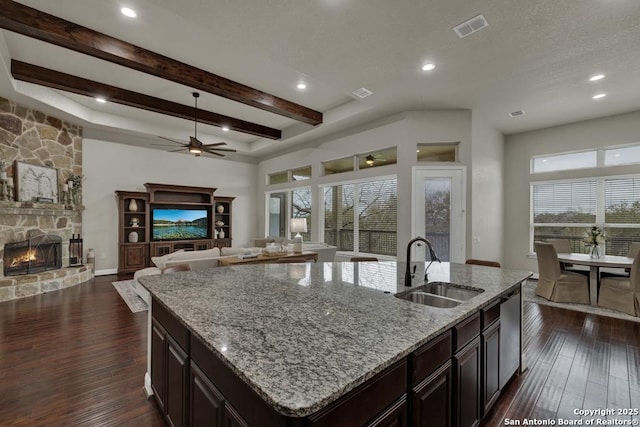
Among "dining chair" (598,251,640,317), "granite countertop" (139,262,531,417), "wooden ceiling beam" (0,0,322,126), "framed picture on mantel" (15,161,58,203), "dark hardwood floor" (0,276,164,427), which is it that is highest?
"wooden ceiling beam" (0,0,322,126)

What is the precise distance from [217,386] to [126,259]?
696 cm

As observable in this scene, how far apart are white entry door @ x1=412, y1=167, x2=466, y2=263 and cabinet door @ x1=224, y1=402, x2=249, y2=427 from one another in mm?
4693

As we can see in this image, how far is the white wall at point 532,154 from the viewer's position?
544 centimetres

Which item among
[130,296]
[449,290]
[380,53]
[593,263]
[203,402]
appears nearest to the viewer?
[203,402]

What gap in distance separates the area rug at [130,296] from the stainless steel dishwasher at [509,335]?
14.8 feet

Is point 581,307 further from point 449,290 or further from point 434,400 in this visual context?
point 434,400

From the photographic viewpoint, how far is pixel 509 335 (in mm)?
2268

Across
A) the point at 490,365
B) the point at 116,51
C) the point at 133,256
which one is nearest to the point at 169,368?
the point at 490,365

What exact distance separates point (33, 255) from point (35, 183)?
139 cm

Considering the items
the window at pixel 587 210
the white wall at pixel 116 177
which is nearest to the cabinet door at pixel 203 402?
the white wall at pixel 116 177

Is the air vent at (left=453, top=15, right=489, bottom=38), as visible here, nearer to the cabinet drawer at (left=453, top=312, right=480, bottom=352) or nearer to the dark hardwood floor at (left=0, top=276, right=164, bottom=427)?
the cabinet drawer at (left=453, top=312, right=480, bottom=352)

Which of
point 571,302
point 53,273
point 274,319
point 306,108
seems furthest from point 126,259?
point 571,302

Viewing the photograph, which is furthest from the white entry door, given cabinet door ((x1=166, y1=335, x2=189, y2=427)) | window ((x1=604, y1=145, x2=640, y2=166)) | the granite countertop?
cabinet door ((x1=166, y1=335, x2=189, y2=427))

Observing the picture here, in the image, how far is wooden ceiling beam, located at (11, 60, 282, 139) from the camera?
4374 mm
